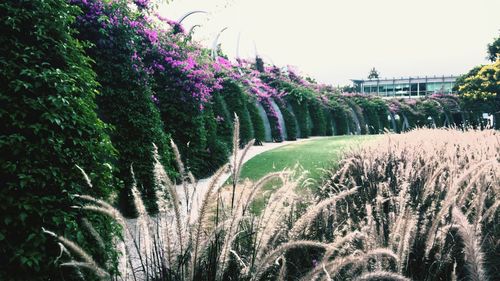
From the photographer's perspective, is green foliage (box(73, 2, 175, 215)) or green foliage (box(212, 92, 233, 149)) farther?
green foliage (box(212, 92, 233, 149))

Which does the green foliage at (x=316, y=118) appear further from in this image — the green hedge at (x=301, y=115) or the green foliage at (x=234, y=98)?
the green foliage at (x=234, y=98)

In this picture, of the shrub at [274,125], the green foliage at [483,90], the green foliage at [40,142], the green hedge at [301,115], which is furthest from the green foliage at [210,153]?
the green foliage at [483,90]

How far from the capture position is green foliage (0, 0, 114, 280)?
2.89 m

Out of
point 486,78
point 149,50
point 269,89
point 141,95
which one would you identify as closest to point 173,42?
point 149,50

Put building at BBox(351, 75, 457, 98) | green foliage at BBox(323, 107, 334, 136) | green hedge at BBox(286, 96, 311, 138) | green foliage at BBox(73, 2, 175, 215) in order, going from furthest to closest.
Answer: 1. building at BBox(351, 75, 457, 98)
2. green foliage at BBox(323, 107, 334, 136)
3. green hedge at BBox(286, 96, 311, 138)
4. green foliage at BBox(73, 2, 175, 215)

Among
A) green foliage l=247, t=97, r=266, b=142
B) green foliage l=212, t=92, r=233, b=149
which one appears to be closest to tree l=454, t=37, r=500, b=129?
green foliage l=247, t=97, r=266, b=142

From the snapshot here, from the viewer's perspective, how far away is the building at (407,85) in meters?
71.1

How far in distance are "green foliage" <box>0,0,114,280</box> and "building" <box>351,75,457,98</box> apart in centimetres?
7271

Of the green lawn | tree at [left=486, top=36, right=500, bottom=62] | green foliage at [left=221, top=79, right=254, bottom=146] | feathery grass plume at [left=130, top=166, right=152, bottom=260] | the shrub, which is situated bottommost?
the green lawn

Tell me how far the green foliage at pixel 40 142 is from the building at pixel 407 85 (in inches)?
2862

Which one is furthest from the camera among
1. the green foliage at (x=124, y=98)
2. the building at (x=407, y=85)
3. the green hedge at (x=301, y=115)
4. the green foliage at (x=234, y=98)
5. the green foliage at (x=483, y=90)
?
the building at (x=407, y=85)

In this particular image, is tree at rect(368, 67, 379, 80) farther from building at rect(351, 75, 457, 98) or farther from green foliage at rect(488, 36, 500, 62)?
green foliage at rect(488, 36, 500, 62)

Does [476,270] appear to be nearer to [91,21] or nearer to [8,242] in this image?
[8,242]

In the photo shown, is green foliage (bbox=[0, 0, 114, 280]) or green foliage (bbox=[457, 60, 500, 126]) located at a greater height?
green foliage (bbox=[457, 60, 500, 126])
